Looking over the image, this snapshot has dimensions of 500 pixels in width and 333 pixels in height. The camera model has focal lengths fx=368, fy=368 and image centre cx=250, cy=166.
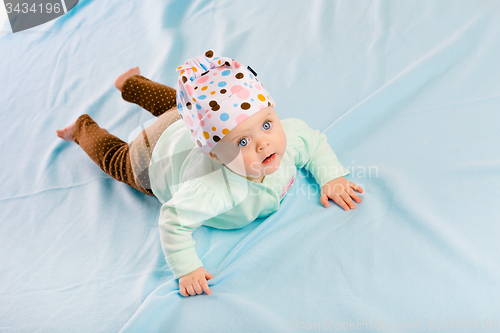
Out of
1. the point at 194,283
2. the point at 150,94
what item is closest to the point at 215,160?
the point at 194,283

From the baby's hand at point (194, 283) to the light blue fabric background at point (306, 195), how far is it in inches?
0.7

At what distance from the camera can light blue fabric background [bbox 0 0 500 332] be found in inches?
30.2

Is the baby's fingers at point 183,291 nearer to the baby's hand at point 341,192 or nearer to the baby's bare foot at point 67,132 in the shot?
the baby's hand at point 341,192

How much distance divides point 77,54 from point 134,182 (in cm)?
95

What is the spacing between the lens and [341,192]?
93cm

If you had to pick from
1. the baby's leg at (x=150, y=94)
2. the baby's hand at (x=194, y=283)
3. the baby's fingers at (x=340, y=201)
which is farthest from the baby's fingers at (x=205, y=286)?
the baby's leg at (x=150, y=94)

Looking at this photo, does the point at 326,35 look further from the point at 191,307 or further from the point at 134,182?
the point at 191,307

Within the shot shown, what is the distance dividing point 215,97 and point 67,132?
799mm

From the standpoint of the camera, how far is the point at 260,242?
35.2 inches

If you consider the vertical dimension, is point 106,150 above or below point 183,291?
above

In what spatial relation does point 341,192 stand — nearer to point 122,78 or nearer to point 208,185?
point 208,185

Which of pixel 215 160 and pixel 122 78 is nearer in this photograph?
pixel 215 160

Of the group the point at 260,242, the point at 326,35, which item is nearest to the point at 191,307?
the point at 260,242

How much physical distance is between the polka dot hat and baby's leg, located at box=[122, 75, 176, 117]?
0.42 m
